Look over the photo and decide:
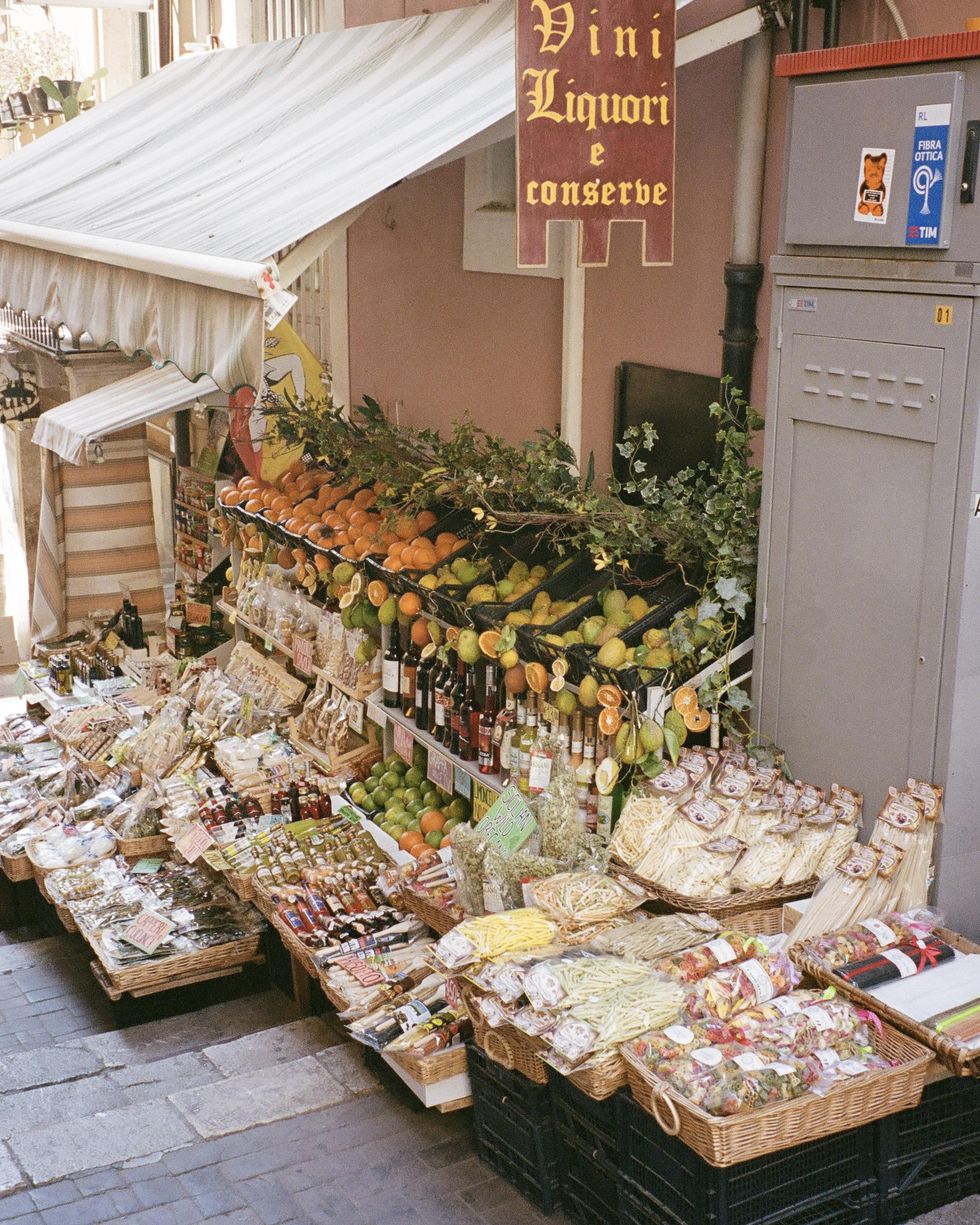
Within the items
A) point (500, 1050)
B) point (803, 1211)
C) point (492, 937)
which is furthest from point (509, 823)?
point (803, 1211)

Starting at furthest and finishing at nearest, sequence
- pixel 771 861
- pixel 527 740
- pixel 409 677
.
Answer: pixel 409 677 < pixel 527 740 < pixel 771 861

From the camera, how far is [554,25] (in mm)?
4566

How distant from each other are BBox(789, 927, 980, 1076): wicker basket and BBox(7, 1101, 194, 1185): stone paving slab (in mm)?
2327

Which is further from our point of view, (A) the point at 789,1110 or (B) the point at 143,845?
(B) the point at 143,845

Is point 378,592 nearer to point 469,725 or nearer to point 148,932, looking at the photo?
point 469,725

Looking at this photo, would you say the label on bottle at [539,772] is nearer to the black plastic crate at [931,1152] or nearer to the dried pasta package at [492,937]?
the dried pasta package at [492,937]

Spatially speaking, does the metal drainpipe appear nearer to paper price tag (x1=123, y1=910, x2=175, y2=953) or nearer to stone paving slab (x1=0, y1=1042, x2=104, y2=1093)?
paper price tag (x1=123, y1=910, x2=175, y2=953)

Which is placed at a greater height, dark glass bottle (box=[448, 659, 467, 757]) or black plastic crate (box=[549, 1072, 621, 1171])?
dark glass bottle (box=[448, 659, 467, 757])

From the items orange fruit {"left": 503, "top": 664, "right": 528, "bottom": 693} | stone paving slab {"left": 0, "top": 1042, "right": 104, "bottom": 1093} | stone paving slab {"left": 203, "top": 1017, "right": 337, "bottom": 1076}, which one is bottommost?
stone paving slab {"left": 0, "top": 1042, "right": 104, "bottom": 1093}

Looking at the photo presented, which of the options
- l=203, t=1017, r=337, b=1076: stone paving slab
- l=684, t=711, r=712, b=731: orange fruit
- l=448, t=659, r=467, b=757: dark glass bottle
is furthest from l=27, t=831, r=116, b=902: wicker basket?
l=684, t=711, r=712, b=731: orange fruit

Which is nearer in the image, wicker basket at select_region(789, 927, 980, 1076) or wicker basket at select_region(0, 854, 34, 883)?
wicker basket at select_region(789, 927, 980, 1076)

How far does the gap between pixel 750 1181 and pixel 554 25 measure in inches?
146

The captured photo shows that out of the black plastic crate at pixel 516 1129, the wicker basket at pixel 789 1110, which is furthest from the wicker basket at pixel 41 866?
the wicker basket at pixel 789 1110

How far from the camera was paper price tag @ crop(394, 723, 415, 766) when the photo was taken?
672 cm
